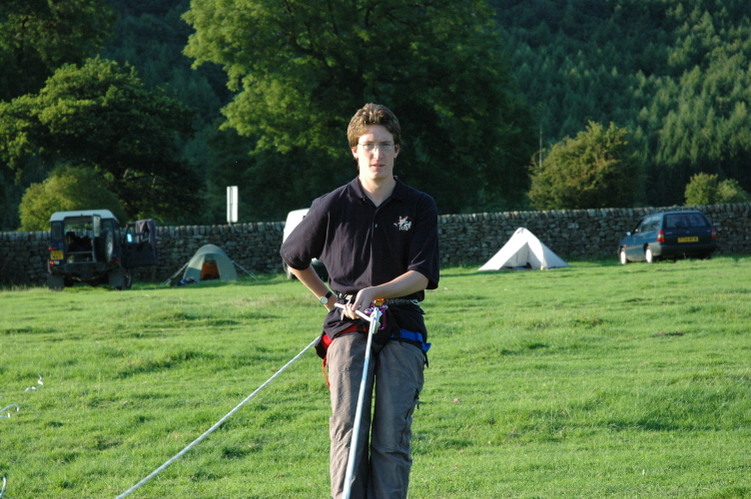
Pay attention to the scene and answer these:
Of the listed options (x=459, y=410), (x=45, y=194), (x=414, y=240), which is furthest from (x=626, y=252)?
(x=414, y=240)

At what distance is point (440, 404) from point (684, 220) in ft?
74.3

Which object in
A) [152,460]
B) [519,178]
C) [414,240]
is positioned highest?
[519,178]

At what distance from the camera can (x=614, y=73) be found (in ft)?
386

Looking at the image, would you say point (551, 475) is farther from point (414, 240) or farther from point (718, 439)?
point (414, 240)

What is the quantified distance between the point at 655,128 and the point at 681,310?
8676 centimetres

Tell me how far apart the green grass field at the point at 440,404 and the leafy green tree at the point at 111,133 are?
1212 inches

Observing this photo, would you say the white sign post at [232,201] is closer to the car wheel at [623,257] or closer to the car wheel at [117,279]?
the car wheel at [117,279]

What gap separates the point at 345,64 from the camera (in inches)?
1767

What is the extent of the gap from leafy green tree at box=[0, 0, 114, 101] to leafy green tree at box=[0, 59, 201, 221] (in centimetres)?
418

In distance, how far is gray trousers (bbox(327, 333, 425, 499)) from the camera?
163 inches

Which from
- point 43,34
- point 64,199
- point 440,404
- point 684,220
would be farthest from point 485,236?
point 43,34

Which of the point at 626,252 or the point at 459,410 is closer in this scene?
the point at 459,410

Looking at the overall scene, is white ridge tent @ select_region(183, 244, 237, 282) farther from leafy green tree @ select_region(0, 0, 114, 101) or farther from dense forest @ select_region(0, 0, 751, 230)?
leafy green tree @ select_region(0, 0, 114, 101)

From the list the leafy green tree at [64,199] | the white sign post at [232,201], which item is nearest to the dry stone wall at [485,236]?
the white sign post at [232,201]
